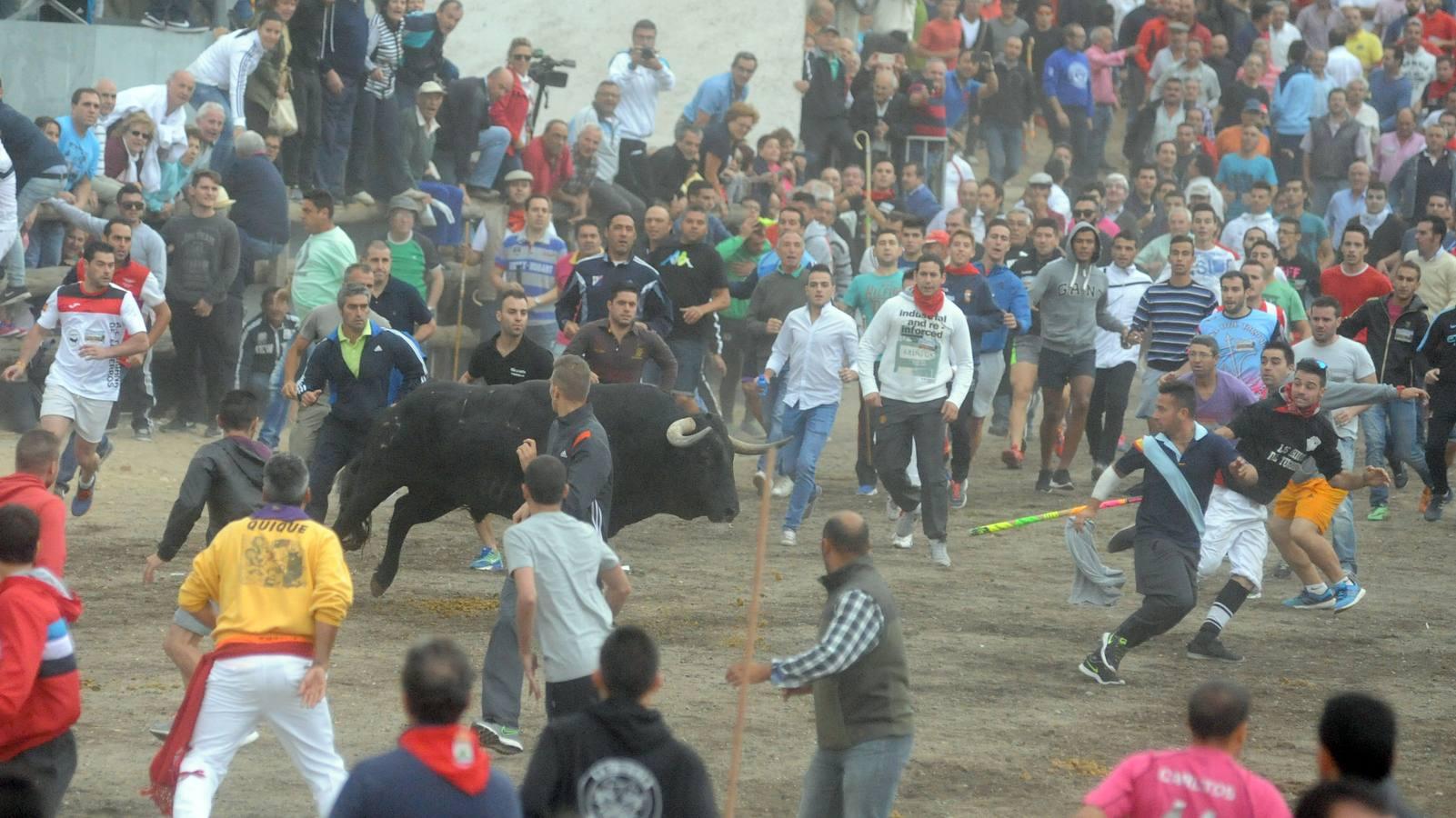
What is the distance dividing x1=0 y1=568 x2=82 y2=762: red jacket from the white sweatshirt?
24.4 ft

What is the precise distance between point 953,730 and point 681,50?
1469cm

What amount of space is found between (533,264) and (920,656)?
21.0 ft

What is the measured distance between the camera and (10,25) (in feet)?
56.3

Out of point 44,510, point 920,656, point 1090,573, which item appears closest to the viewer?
point 44,510

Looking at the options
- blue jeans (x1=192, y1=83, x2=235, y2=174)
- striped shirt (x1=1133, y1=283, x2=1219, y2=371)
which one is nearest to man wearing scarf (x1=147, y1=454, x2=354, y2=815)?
striped shirt (x1=1133, y1=283, x2=1219, y2=371)

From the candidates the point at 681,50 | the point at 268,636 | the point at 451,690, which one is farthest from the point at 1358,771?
the point at 681,50

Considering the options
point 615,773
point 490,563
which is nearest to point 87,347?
point 490,563

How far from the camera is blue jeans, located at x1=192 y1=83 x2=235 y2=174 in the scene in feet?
54.6

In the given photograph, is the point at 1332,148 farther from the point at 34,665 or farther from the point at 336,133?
the point at 34,665

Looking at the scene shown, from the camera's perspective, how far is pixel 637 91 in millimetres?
19766

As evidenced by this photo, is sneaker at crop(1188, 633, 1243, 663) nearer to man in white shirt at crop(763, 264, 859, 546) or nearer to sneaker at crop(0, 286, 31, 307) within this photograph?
man in white shirt at crop(763, 264, 859, 546)

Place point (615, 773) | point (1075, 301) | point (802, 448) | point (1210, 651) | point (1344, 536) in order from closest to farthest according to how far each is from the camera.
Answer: point (615, 773) < point (1210, 651) < point (1344, 536) < point (802, 448) < point (1075, 301)

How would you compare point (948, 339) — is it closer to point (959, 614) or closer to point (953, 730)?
point (959, 614)

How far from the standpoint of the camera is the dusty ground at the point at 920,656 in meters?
8.18
